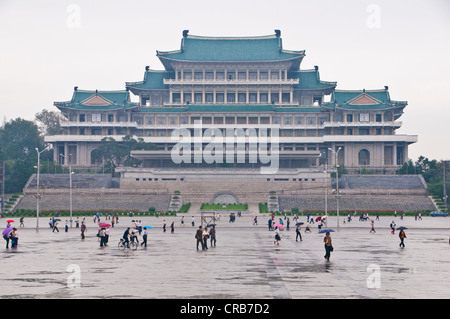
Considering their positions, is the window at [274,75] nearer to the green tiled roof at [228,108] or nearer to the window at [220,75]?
the green tiled roof at [228,108]

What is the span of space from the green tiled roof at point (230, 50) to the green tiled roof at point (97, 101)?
11.1 m

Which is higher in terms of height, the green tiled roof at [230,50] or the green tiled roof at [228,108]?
the green tiled roof at [230,50]

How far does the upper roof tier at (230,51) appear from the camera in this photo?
370ft

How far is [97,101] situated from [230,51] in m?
27.3

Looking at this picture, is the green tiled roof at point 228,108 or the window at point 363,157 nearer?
the green tiled roof at point 228,108

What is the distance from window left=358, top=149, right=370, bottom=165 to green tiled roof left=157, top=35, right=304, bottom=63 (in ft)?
70.0

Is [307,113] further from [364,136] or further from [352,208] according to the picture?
[352,208]

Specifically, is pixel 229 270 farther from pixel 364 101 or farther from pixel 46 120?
pixel 46 120

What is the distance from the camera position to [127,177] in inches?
3772

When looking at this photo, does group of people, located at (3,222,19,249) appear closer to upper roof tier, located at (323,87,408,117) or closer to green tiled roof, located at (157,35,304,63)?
green tiled roof, located at (157,35,304,63)

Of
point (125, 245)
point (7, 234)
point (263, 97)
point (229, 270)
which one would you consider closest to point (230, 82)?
point (263, 97)

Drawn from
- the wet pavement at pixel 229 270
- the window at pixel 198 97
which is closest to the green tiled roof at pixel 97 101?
the window at pixel 198 97

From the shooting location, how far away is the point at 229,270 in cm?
2559

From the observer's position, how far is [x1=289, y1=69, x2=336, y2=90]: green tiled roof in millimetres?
115562
